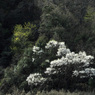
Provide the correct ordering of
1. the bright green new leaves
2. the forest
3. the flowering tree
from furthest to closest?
1. the bright green new leaves
2. the forest
3. the flowering tree

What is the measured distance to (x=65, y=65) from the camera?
8.49m

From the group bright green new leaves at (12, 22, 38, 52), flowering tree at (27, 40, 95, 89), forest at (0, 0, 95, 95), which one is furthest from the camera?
bright green new leaves at (12, 22, 38, 52)

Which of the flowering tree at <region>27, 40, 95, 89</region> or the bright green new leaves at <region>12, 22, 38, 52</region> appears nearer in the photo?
the flowering tree at <region>27, 40, 95, 89</region>

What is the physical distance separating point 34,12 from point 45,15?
524 cm

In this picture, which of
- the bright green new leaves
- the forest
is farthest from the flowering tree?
the bright green new leaves

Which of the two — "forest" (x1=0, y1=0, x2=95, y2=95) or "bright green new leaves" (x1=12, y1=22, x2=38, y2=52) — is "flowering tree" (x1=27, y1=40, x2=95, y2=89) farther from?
"bright green new leaves" (x1=12, y1=22, x2=38, y2=52)

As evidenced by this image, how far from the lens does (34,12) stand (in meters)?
18.0

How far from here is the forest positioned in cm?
840

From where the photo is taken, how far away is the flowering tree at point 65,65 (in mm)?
7770

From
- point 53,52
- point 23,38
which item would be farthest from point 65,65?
point 23,38

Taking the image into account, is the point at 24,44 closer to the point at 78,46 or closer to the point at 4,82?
the point at 4,82

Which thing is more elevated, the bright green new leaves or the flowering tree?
the bright green new leaves

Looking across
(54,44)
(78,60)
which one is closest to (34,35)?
Result: (54,44)

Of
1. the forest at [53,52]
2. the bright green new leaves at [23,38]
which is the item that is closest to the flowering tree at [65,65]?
the forest at [53,52]
